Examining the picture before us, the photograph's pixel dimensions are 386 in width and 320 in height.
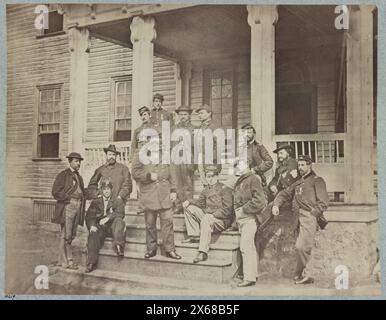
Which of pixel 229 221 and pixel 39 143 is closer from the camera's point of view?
pixel 229 221

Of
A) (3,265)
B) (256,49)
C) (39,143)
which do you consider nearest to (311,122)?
(256,49)

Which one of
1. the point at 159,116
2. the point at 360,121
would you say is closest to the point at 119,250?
the point at 159,116

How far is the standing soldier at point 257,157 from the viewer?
364cm

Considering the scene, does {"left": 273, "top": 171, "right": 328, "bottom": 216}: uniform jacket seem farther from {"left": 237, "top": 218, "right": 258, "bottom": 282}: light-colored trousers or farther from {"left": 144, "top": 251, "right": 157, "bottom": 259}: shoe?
{"left": 144, "top": 251, "right": 157, "bottom": 259}: shoe

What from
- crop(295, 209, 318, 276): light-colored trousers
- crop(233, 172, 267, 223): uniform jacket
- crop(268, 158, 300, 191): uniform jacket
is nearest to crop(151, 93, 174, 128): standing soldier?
crop(233, 172, 267, 223): uniform jacket

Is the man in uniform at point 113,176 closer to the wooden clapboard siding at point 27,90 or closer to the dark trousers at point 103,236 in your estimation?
the dark trousers at point 103,236

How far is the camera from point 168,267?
3.69 meters

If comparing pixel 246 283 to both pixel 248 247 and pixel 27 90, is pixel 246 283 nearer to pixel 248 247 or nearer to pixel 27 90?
pixel 248 247

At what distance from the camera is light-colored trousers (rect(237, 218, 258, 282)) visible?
3609mm

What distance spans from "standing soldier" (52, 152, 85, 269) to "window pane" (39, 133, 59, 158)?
0.21 metres

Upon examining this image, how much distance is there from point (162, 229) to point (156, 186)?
35 cm
